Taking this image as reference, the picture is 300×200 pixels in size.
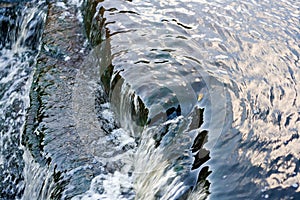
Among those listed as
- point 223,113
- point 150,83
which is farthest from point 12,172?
point 223,113

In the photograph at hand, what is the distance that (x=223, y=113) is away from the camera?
3223mm

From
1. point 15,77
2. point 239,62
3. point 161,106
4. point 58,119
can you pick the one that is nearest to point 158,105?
point 161,106

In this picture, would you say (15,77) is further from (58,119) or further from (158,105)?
(158,105)

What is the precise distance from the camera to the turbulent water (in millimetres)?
2881

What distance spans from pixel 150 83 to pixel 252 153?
1.00 m

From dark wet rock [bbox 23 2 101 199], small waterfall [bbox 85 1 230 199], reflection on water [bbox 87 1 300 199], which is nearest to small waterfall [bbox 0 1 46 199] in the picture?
dark wet rock [bbox 23 2 101 199]

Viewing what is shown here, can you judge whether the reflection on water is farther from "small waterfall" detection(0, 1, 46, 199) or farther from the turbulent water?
"small waterfall" detection(0, 1, 46, 199)

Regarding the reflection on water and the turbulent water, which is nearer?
the reflection on water

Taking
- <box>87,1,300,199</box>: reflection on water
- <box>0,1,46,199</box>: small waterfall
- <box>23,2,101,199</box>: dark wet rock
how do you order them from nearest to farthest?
<box>87,1,300,199</box>: reflection on water
<box>23,2,101,199</box>: dark wet rock
<box>0,1,46,199</box>: small waterfall

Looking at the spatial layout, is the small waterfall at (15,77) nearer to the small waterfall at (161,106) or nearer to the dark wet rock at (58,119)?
the dark wet rock at (58,119)

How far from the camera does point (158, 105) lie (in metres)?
3.33

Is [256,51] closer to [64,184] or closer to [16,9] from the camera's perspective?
[64,184]

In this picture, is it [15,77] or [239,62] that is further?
[15,77]

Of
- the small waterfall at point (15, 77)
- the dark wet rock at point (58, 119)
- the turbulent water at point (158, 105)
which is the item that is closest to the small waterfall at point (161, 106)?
the turbulent water at point (158, 105)
